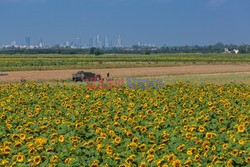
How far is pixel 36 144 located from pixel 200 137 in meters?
3.93

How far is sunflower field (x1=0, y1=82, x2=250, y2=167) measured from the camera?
8.69 meters

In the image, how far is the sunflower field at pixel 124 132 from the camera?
869 centimetres

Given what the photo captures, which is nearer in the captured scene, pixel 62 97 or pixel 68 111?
pixel 68 111

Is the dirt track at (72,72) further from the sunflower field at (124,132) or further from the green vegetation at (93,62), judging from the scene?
the sunflower field at (124,132)

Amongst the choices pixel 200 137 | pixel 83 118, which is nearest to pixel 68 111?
pixel 83 118

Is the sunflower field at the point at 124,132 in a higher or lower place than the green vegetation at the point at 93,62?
higher

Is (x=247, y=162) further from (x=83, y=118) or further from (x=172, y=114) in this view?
(x=83, y=118)

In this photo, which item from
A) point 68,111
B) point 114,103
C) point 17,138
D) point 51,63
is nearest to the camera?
point 17,138

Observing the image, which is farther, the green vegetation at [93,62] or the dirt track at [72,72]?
the green vegetation at [93,62]

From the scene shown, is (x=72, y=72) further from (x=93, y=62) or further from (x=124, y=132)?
(x=124, y=132)

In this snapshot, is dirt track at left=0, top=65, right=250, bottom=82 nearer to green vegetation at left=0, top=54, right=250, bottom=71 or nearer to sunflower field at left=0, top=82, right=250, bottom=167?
green vegetation at left=0, top=54, right=250, bottom=71

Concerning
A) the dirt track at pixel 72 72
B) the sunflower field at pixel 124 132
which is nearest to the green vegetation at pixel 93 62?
the dirt track at pixel 72 72

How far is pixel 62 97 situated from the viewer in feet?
56.6

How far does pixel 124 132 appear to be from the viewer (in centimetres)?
1109
